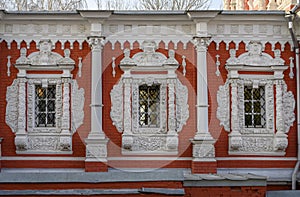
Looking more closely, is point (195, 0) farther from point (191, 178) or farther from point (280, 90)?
point (191, 178)

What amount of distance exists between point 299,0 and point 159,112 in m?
3.90

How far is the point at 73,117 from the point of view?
1009cm

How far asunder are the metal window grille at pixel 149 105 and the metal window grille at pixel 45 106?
1.94 metres

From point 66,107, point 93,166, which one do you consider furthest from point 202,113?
point 66,107

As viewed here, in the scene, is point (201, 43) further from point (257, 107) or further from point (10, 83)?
point (10, 83)

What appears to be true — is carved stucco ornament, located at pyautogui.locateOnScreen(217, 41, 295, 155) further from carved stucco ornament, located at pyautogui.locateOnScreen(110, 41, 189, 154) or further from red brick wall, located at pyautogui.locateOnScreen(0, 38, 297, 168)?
carved stucco ornament, located at pyautogui.locateOnScreen(110, 41, 189, 154)

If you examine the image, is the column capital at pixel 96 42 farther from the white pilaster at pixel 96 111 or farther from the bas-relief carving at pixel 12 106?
the bas-relief carving at pixel 12 106

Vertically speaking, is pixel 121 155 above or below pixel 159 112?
below

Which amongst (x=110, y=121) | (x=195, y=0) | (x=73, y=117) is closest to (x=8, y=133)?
(x=73, y=117)

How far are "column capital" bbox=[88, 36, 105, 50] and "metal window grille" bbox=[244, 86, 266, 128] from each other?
11.1 ft

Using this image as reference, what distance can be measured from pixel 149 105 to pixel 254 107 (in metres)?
2.37

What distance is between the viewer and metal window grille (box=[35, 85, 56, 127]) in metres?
10.2

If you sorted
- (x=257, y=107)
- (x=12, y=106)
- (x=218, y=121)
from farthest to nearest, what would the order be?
1. (x=257, y=107)
2. (x=218, y=121)
3. (x=12, y=106)

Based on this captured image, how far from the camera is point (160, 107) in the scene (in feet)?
33.5
